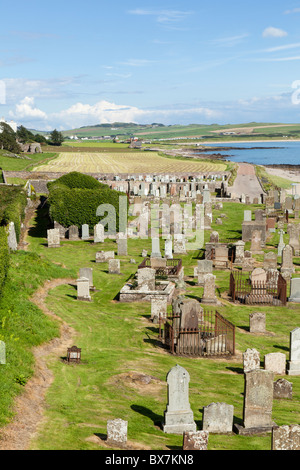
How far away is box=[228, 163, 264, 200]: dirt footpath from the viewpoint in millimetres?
70500

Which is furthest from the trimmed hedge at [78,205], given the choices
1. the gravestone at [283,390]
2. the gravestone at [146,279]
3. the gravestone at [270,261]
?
the gravestone at [283,390]

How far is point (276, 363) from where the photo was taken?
17.3 m

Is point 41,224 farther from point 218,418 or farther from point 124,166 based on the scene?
point 124,166

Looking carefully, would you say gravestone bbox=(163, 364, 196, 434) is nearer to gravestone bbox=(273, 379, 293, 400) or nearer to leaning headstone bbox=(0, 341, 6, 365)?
gravestone bbox=(273, 379, 293, 400)

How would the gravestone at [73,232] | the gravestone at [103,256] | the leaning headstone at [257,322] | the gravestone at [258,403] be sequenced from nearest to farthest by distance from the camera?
1. the gravestone at [258,403]
2. the leaning headstone at [257,322]
3. the gravestone at [103,256]
4. the gravestone at [73,232]

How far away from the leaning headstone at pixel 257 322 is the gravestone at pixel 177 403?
31.7 ft

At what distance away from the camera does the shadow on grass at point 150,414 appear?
12.7 m

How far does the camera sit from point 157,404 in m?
13.7

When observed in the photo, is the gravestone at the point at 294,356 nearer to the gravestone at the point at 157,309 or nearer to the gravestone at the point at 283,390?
the gravestone at the point at 283,390

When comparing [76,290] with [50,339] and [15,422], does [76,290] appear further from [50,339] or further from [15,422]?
[15,422]

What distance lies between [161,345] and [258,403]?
7081 millimetres

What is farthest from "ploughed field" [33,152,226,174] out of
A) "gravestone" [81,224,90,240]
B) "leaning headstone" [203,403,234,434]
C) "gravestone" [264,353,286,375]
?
"leaning headstone" [203,403,234,434]

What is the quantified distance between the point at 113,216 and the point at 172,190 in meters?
28.4
